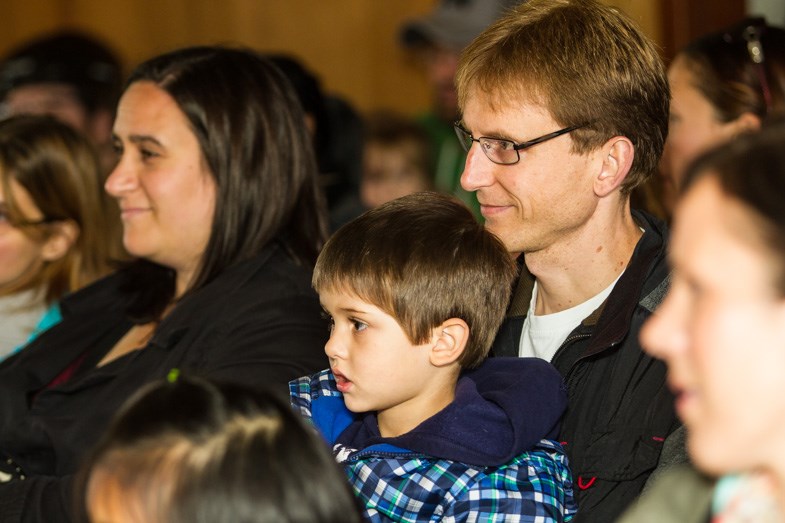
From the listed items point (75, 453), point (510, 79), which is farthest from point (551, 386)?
point (75, 453)

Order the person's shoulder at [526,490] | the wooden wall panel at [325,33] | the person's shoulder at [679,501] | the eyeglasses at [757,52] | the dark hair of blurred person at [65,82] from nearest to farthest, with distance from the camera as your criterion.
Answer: the person's shoulder at [679,501] → the person's shoulder at [526,490] → the eyeglasses at [757,52] → the dark hair of blurred person at [65,82] → the wooden wall panel at [325,33]

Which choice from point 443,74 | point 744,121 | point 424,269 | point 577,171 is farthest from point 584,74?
point 443,74

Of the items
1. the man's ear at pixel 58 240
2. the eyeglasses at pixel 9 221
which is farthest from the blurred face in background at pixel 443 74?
the eyeglasses at pixel 9 221

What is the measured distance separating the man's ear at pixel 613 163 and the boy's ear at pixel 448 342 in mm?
354

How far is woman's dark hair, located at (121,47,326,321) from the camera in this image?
2230 mm

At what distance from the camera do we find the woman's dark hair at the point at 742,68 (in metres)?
2.46

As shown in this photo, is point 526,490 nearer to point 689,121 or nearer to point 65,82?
point 689,121

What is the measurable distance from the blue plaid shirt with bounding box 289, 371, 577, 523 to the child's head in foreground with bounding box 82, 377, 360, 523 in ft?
1.52

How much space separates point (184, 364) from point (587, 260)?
783 millimetres

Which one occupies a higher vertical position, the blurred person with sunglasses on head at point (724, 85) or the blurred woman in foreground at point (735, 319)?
the blurred woman in foreground at point (735, 319)

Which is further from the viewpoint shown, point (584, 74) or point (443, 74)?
point (443, 74)

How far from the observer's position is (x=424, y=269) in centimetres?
170

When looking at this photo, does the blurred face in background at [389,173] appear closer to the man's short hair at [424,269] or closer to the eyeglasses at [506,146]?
the eyeglasses at [506,146]

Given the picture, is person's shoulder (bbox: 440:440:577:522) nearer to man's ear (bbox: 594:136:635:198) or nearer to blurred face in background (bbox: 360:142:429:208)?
man's ear (bbox: 594:136:635:198)
